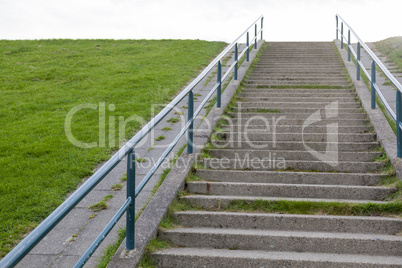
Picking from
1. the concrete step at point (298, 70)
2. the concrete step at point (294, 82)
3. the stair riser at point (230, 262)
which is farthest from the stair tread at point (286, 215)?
the concrete step at point (298, 70)

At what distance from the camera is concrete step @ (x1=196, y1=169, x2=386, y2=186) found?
4391mm

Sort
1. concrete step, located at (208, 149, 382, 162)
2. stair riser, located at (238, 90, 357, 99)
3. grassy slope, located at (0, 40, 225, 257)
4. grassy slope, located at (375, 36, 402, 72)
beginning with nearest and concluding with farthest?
1. grassy slope, located at (0, 40, 225, 257)
2. concrete step, located at (208, 149, 382, 162)
3. stair riser, located at (238, 90, 357, 99)
4. grassy slope, located at (375, 36, 402, 72)

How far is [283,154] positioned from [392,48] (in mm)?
10328

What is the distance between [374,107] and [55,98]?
6791 millimetres

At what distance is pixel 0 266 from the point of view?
166 centimetres

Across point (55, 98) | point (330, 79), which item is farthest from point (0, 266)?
point (330, 79)

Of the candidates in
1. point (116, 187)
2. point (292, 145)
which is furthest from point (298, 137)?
point (116, 187)

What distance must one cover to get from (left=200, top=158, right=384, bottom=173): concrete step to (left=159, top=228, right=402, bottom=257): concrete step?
4.48 ft

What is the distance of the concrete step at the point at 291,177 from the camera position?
439 cm

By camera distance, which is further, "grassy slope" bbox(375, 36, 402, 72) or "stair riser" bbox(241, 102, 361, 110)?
"grassy slope" bbox(375, 36, 402, 72)

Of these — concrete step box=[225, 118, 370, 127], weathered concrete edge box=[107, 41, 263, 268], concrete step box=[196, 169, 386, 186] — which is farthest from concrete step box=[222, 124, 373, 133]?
concrete step box=[196, 169, 386, 186]

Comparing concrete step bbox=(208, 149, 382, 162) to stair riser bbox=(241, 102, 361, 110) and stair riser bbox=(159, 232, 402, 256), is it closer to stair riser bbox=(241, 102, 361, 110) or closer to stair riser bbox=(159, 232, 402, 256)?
stair riser bbox=(159, 232, 402, 256)

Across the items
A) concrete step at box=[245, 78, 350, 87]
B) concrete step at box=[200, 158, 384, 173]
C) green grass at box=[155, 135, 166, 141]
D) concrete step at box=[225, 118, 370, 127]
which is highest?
concrete step at box=[245, 78, 350, 87]

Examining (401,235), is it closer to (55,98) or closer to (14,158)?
(14,158)
